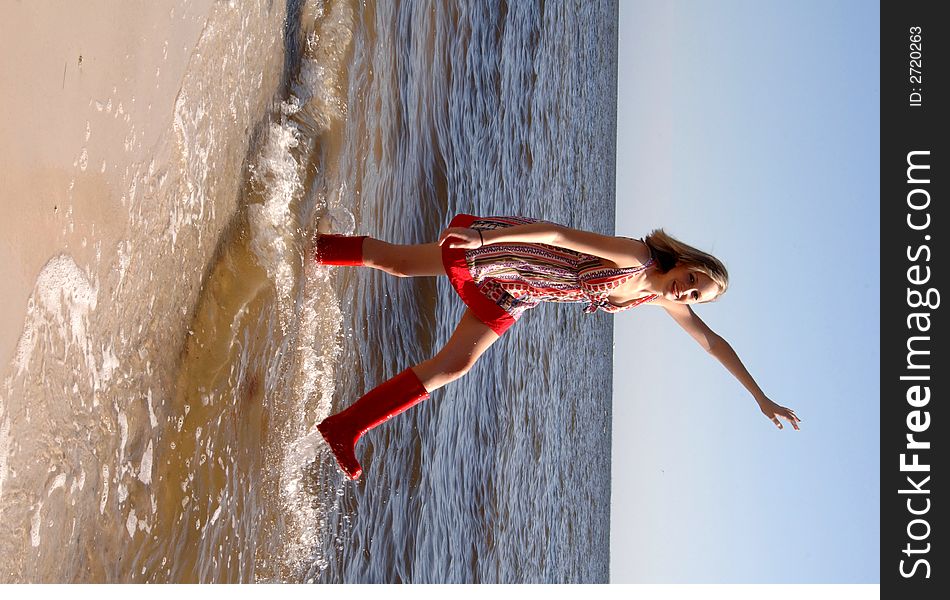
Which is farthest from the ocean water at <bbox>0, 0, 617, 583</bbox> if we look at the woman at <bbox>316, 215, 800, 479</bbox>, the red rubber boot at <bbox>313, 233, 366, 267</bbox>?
the woman at <bbox>316, 215, 800, 479</bbox>

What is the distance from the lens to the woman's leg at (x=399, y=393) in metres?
3.38

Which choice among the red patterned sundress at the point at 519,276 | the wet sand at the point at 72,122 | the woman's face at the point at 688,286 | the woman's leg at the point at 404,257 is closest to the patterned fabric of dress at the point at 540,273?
the red patterned sundress at the point at 519,276

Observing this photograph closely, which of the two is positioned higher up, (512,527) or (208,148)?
(208,148)

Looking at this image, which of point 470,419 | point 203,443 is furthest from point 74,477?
point 470,419

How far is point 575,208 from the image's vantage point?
12.0m

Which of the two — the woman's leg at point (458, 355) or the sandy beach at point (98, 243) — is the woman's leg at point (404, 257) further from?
the sandy beach at point (98, 243)

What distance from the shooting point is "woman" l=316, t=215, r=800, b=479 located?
3354 millimetres

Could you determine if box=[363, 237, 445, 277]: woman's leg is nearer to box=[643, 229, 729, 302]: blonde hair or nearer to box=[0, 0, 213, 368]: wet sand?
box=[643, 229, 729, 302]: blonde hair

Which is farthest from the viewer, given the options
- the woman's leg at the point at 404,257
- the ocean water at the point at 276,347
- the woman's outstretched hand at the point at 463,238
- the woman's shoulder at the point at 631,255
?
the woman's leg at the point at 404,257

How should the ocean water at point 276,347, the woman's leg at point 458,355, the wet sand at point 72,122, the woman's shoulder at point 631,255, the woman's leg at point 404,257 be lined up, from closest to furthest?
1. the wet sand at point 72,122
2. the ocean water at point 276,347
3. the woman's shoulder at point 631,255
4. the woman's leg at point 458,355
5. the woman's leg at point 404,257

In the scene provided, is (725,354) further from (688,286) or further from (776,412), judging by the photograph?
(688,286)

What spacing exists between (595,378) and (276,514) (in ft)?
38.5

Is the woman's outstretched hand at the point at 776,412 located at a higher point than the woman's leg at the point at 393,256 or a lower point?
lower
